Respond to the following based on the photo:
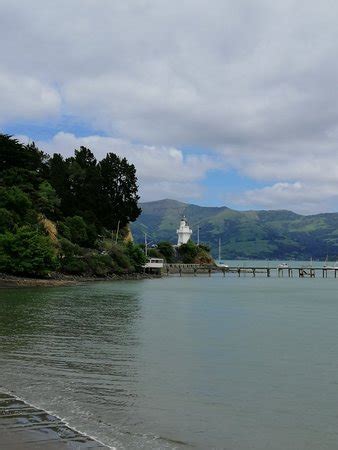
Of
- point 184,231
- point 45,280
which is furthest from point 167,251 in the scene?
point 45,280

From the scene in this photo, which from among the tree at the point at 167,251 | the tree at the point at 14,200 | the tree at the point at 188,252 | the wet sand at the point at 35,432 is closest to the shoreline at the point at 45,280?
the tree at the point at 14,200

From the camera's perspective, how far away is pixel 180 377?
1711cm

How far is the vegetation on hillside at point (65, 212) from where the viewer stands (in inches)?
2657

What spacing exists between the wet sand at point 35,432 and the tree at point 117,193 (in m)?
93.2

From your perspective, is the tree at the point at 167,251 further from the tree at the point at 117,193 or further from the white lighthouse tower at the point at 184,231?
the tree at the point at 117,193

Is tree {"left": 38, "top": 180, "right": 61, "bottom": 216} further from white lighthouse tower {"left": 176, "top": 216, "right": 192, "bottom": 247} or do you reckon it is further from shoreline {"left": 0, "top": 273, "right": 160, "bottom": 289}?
white lighthouse tower {"left": 176, "top": 216, "right": 192, "bottom": 247}

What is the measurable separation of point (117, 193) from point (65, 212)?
12.9 meters

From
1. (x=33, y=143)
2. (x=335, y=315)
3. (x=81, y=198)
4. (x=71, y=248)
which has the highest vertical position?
(x=33, y=143)

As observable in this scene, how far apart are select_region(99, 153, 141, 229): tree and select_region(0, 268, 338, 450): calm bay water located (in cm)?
7082

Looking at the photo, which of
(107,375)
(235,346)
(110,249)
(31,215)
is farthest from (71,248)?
(107,375)

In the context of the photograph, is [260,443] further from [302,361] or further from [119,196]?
[119,196]

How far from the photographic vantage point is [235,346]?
24.0 meters

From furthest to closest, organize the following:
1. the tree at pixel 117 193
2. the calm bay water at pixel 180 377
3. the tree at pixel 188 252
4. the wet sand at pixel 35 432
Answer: the tree at pixel 188 252, the tree at pixel 117 193, the calm bay water at pixel 180 377, the wet sand at pixel 35 432

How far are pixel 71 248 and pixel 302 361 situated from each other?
210 ft
